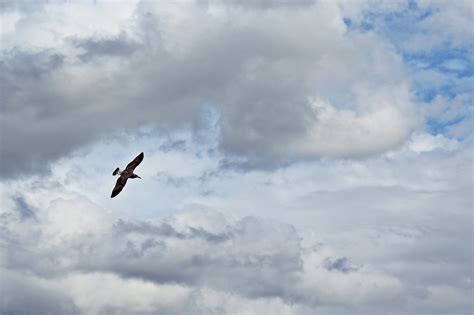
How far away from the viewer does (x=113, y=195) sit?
93938mm

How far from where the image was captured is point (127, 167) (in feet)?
336

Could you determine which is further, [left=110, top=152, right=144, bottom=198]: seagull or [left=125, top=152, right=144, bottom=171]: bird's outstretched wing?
[left=125, top=152, right=144, bottom=171]: bird's outstretched wing

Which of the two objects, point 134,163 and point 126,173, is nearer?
point 126,173

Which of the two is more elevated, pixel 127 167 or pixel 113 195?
pixel 127 167

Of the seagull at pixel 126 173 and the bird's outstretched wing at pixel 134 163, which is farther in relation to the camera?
the bird's outstretched wing at pixel 134 163

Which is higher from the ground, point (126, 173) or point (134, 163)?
point (134, 163)

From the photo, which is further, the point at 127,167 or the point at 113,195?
the point at 127,167

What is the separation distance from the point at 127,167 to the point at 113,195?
1032 cm
